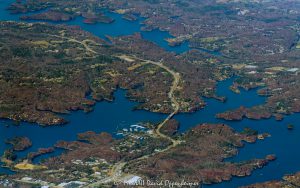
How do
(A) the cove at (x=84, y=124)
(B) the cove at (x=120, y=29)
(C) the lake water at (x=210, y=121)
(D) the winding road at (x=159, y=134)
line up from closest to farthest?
(D) the winding road at (x=159, y=134) < (C) the lake water at (x=210, y=121) < (A) the cove at (x=84, y=124) < (B) the cove at (x=120, y=29)

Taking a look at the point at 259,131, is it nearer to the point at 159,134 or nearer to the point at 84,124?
the point at 159,134

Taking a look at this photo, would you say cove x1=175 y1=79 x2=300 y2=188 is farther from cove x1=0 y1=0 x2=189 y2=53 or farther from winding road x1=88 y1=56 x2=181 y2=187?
cove x1=0 y1=0 x2=189 y2=53

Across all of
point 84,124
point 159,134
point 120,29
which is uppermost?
point 159,134

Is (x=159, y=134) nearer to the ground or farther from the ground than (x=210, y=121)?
farther from the ground

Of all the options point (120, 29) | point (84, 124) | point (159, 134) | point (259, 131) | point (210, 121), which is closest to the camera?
point (159, 134)

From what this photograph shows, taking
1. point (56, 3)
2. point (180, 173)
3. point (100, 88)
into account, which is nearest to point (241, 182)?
point (180, 173)

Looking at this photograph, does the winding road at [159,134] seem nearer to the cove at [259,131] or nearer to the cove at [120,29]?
the cove at [259,131]

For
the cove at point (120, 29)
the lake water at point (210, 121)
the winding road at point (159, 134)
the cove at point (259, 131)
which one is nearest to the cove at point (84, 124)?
the lake water at point (210, 121)

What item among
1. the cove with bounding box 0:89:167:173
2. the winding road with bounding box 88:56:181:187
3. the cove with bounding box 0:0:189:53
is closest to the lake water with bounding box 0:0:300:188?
the cove with bounding box 0:89:167:173

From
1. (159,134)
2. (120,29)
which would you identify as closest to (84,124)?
(159,134)
